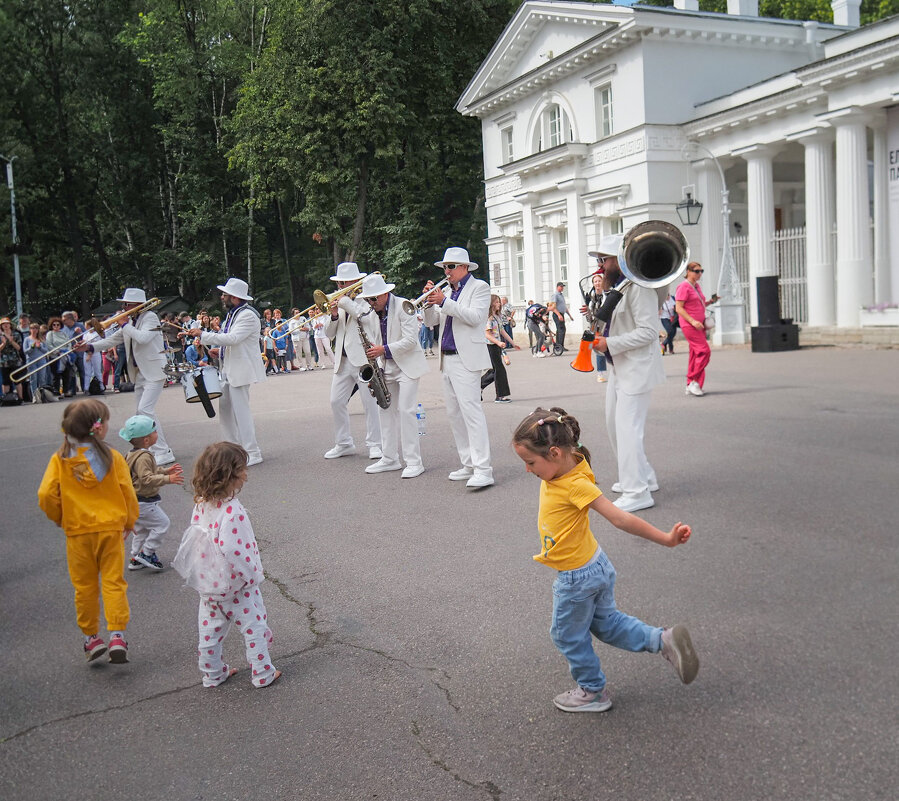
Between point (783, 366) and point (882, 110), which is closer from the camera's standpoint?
point (783, 366)

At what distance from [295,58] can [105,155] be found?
1321cm

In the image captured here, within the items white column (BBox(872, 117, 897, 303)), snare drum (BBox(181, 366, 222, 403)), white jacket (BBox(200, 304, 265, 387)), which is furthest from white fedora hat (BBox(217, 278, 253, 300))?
white column (BBox(872, 117, 897, 303))

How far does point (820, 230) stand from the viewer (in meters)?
24.8

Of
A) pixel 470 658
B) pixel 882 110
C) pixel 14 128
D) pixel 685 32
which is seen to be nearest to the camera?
pixel 470 658

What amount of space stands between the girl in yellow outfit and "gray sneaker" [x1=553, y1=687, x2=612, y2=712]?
86.8 inches

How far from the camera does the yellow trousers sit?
4.73 meters

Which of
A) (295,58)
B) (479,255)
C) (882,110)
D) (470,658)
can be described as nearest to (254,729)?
(470,658)

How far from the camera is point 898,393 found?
1297 cm

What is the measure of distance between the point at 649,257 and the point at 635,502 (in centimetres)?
189

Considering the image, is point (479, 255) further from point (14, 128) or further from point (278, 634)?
point (278, 634)

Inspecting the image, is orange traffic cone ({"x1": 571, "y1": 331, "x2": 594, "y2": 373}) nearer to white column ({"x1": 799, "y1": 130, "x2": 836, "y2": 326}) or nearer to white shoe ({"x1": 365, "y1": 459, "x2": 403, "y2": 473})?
white shoe ({"x1": 365, "y1": 459, "x2": 403, "y2": 473})

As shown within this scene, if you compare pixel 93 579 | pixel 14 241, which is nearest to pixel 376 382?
pixel 93 579

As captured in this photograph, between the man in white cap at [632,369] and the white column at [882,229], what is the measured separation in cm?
1852

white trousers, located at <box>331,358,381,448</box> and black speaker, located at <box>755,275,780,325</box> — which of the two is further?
black speaker, located at <box>755,275,780,325</box>
